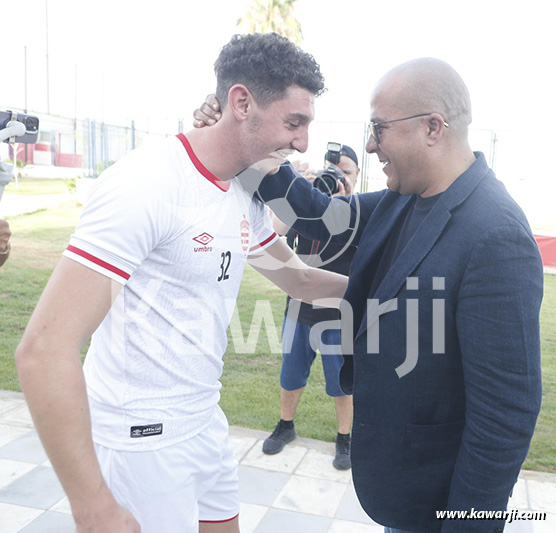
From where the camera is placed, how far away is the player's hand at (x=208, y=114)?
1.89m

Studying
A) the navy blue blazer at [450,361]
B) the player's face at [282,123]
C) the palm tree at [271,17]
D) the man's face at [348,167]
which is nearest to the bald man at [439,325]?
the navy blue blazer at [450,361]

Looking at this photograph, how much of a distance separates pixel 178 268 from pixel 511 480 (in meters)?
1.14

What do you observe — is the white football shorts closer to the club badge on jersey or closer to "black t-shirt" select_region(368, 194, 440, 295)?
the club badge on jersey

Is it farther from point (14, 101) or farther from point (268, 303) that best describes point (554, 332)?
point (14, 101)

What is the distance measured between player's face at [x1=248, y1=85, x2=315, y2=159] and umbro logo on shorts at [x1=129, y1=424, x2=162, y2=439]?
0.92m

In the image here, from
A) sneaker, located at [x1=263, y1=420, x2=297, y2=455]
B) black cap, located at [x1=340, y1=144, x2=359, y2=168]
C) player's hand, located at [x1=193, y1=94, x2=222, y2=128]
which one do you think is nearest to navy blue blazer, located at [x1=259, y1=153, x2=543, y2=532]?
player's hand, located at [x1=193, y1=94, x2=222, y2=128]

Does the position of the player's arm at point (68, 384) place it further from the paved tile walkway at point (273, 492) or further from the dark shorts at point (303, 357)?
the dark shorts at point (303, 357)

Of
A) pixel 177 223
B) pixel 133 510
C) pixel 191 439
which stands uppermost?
pixel 177 223

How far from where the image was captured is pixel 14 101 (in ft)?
112

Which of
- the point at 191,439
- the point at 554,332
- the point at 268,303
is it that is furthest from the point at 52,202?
the point at 191,439

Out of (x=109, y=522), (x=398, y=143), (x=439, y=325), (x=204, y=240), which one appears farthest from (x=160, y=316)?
(x=398, y=143)

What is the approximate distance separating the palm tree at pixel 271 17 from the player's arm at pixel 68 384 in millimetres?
24783

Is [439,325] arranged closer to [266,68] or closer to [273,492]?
[266,68]

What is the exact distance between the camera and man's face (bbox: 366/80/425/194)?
70.6 inches
